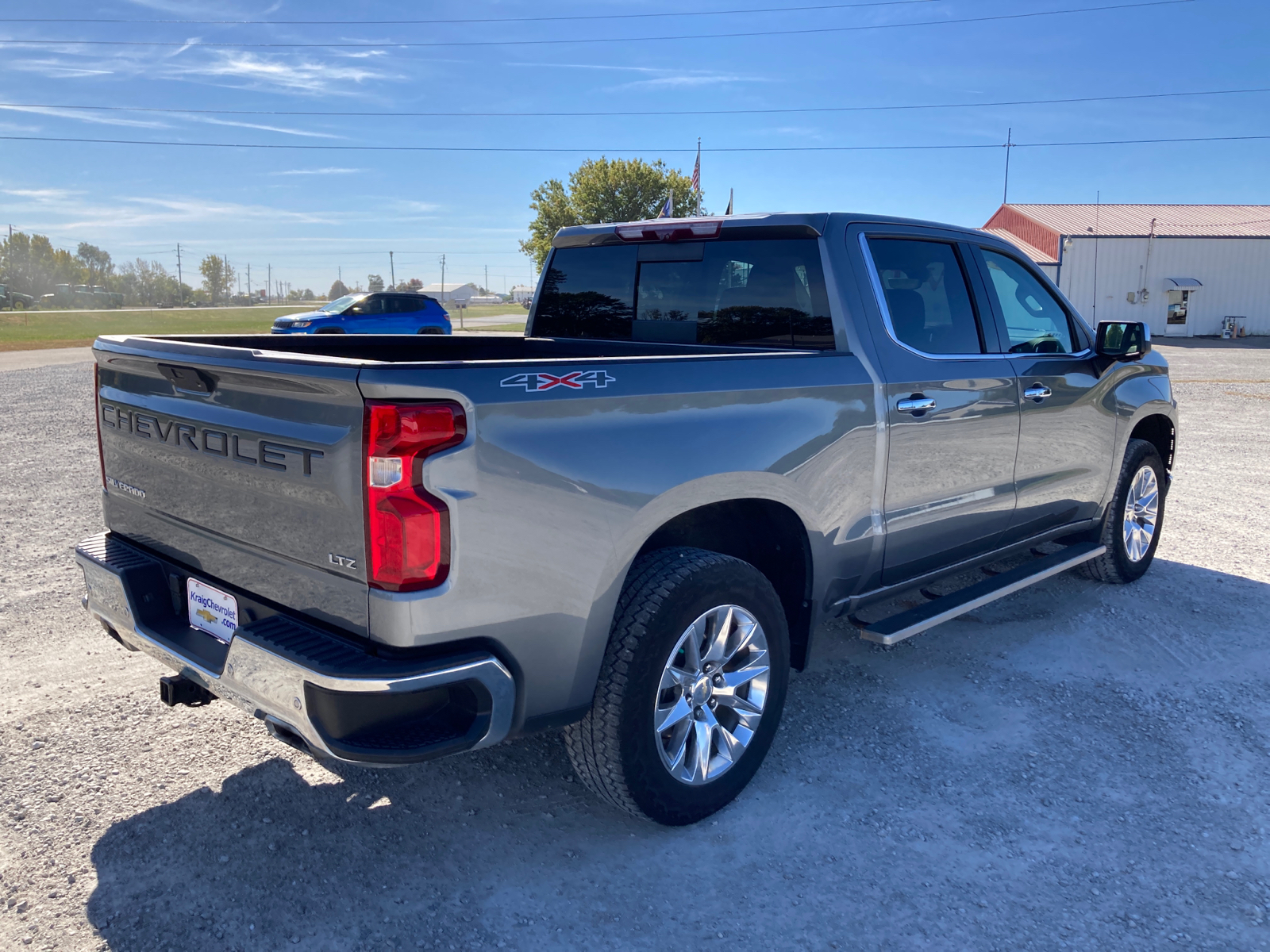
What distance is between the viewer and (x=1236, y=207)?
50844 mm

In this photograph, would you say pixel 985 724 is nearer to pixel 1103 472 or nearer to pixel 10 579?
pixel 1103 472

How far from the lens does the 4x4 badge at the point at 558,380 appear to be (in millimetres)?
2287

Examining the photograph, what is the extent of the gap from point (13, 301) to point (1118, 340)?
4225 inches

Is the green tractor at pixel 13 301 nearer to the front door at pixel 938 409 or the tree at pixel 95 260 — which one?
the tree at pixel 95 260

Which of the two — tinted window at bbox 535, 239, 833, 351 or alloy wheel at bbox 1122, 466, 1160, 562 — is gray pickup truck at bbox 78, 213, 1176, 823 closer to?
tinted window at bbox 535, 239, 833, 351

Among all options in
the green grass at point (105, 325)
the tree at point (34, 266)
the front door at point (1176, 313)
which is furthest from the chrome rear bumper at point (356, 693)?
the tree at point (34, 266)

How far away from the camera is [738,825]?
298 cm

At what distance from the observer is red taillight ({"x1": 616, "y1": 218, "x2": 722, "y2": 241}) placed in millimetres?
3688

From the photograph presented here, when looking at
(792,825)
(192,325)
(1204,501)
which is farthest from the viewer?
(192,325)

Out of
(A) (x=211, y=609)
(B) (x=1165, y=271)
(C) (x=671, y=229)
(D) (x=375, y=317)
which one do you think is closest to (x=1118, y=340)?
(C) (x=671, y=229)

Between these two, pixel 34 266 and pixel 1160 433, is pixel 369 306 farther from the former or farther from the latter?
pixel 34 266

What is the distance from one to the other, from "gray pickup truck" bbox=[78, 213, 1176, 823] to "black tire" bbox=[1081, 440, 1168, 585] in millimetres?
887

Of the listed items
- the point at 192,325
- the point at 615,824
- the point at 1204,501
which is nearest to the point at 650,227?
the point at 615,824

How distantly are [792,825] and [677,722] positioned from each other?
53 centimetres
